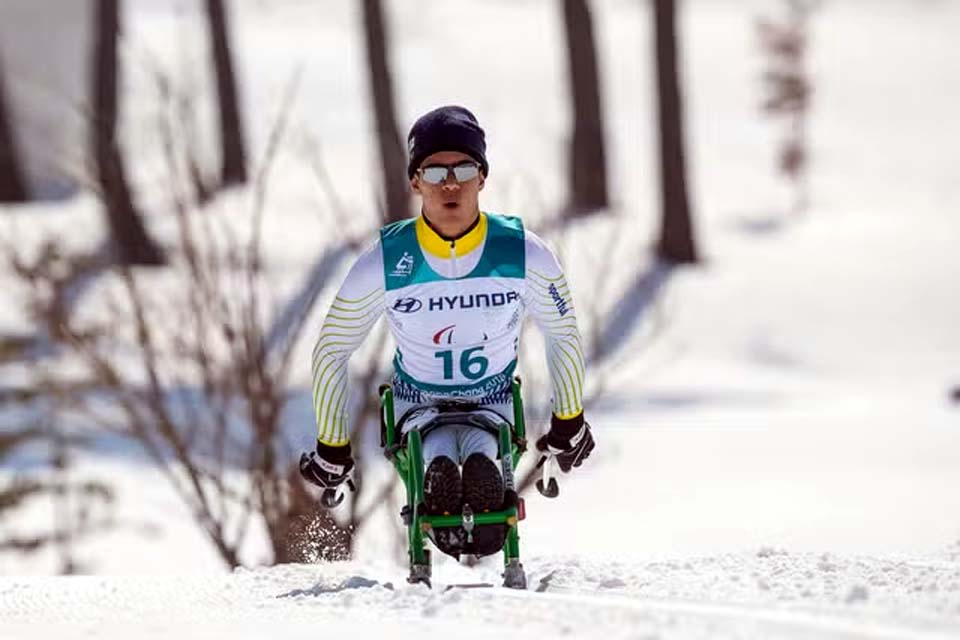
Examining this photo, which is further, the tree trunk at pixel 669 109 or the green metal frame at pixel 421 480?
the tree trunk at pixel 669 109

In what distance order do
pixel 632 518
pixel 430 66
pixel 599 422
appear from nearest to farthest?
pixel 632 518 → pixel 599 422 → pixel 430 66

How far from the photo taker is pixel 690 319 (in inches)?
611

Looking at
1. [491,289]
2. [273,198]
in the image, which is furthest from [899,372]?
[491,289]

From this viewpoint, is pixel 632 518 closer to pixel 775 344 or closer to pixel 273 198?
pixel 775 344

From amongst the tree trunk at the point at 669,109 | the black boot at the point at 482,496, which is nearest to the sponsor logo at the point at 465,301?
the black boot at the point at 482,496

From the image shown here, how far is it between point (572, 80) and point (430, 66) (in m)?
9.91

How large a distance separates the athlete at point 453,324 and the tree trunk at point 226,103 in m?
14.1

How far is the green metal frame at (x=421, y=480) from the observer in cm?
465

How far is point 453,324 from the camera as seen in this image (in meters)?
4.84

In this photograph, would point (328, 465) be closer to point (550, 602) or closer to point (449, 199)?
point (449, 199)

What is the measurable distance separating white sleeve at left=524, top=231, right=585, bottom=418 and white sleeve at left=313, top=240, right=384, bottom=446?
0.46 m

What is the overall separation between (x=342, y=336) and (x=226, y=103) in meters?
14.2

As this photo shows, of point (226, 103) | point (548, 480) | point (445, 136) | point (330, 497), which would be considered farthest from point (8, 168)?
point (445, 136)

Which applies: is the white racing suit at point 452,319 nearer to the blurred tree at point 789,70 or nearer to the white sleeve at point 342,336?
the white sleeve at point 342,336
